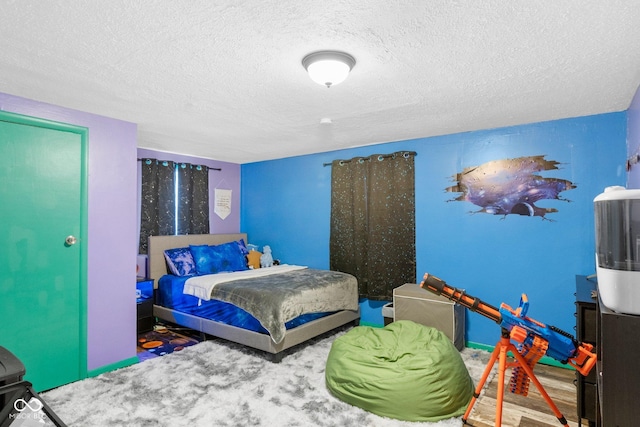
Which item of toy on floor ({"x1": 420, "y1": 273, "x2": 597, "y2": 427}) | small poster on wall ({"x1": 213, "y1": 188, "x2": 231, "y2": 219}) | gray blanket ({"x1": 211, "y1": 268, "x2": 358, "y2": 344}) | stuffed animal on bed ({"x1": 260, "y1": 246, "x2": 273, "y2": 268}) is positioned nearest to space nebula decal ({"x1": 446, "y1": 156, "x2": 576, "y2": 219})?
gray blanket ({"x1": 211, "y1": 268, "x2": 358, "y2": 344})

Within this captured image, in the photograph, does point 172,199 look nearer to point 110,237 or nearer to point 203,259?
point 203,259

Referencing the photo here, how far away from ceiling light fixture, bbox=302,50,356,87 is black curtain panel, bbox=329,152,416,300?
7.35 feet

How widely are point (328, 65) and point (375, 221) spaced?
2.57 m

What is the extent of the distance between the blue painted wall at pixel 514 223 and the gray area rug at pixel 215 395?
0.81 meters

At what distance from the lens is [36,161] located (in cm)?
272

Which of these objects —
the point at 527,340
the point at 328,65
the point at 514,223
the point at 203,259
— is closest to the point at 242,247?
the point at 203,259

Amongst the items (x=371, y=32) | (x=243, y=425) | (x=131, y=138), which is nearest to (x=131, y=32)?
(x=371, y=32)

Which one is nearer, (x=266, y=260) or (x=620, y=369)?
(x=620, y=369)

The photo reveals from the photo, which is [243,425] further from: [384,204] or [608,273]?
[384,204]

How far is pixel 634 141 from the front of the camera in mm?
2574

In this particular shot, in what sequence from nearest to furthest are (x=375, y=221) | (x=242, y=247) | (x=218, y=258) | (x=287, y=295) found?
(x=287, y=295) → (x=375, y=221) → (x=218, y=258) → (x=242, y=247)

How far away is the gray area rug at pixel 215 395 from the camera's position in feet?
7.74

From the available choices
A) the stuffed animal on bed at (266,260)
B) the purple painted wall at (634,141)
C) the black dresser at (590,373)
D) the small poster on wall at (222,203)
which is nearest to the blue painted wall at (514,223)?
the purple painted wall at (634,141)

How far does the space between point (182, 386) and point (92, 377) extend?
81cm
